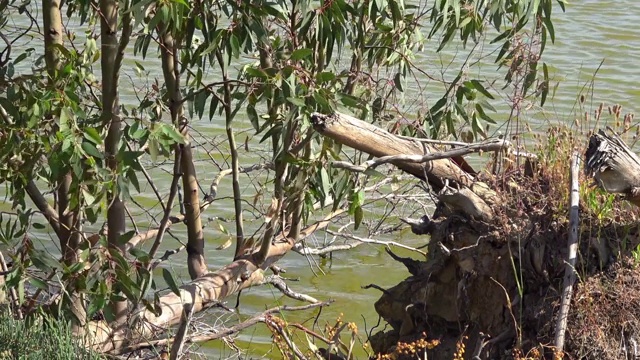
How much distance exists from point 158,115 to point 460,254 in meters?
1.62

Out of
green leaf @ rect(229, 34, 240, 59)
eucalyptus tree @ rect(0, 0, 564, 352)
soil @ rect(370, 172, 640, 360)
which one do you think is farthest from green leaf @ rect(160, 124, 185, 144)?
soil @ rect(370, 172, 640, 360)

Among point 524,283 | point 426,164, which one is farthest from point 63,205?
point 524,283

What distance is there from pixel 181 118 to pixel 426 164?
1271 millimetres

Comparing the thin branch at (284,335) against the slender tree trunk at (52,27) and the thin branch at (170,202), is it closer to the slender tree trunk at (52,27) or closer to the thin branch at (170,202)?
the thin branch at (170,202)

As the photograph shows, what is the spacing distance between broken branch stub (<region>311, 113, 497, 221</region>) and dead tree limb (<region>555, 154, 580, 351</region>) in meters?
0.43

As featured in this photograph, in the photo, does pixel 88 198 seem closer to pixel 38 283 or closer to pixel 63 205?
pixel 38 283

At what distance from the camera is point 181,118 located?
5.49m

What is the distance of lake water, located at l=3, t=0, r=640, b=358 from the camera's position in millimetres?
Answer: 7223

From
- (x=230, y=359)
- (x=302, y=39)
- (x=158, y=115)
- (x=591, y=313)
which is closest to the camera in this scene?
(x=591, y=313)

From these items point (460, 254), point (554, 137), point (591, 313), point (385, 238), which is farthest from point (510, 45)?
point (385, 238)

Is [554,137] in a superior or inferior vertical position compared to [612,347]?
superior

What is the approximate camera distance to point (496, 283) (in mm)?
4949

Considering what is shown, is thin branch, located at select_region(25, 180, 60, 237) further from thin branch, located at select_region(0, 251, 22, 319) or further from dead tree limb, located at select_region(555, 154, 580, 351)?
dead tree limb, located at select_region(555, 154, 580, 351)

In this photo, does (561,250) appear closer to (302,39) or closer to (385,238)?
(302,39)
